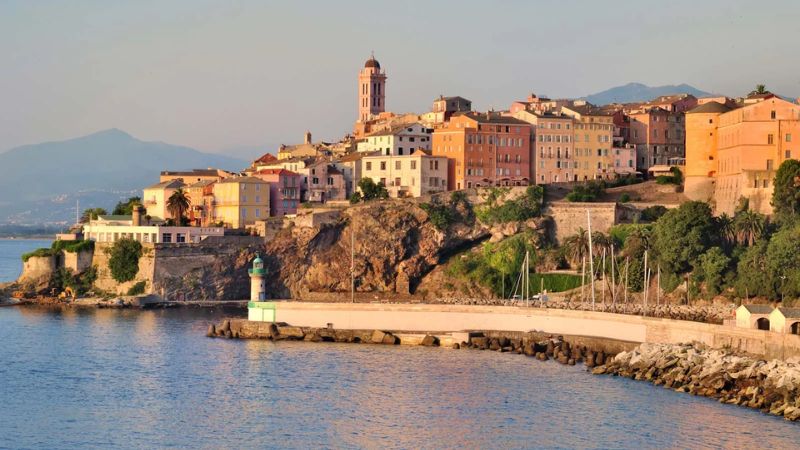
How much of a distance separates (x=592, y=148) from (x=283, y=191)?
67.5ft

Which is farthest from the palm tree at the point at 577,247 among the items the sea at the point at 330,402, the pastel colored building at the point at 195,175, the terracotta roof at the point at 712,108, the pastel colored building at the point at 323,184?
the pastel colored building at the point at 195,175

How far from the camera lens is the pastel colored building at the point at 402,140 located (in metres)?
92.6

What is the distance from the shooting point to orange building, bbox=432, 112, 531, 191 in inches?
3497

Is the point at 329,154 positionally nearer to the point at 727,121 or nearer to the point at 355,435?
the point at 727,121

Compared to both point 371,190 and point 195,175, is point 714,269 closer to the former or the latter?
point 371,190

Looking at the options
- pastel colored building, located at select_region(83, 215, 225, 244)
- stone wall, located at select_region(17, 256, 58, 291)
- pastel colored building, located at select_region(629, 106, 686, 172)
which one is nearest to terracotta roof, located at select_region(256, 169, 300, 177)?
pastel colored building, located at select_region(83, 215, 225, 244)

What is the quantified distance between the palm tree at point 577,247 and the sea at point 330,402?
72.3 ft

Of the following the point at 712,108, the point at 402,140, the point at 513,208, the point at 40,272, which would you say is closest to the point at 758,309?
the point at 513,208

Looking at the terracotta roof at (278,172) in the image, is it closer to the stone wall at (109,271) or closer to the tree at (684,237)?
the stone wall at (109,271)

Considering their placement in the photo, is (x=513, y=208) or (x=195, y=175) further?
(x=195, y=175)

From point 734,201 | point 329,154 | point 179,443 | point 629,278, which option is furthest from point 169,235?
point 179,443

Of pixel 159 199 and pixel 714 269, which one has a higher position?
pixel 159 199

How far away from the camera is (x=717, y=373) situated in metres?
45.8

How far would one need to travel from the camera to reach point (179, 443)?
127 feet
